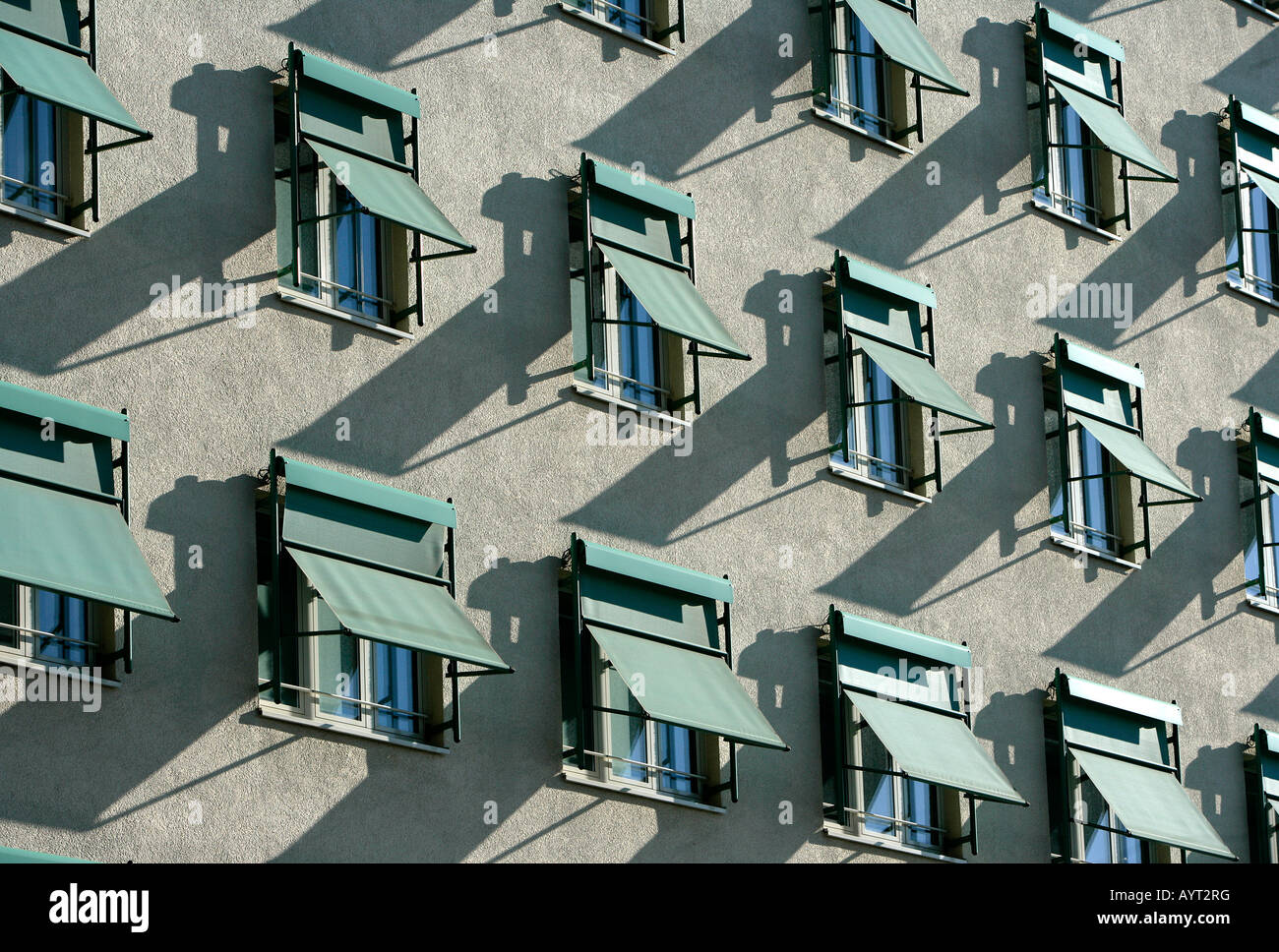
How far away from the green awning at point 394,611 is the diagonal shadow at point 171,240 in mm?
2295

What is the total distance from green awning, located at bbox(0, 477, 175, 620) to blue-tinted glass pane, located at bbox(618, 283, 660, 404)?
5.81 meters

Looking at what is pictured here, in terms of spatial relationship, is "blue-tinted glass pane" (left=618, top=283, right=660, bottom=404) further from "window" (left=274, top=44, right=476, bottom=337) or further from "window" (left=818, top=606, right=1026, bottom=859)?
"window" (left=818, top=606, right=1026, bottom=859)

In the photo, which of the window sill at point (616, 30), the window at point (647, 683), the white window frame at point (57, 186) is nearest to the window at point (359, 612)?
the window at point (647, 683)

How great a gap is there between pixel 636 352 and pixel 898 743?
436 cm

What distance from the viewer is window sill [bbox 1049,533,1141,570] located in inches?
956

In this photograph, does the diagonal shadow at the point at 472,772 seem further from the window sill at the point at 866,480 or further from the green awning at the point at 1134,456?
the green awning at the point at 1134,456

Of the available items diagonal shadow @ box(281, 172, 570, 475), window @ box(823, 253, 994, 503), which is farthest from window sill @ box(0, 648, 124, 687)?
window @ box(823, 253, 994, 503)

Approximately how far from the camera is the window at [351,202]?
62.8ft

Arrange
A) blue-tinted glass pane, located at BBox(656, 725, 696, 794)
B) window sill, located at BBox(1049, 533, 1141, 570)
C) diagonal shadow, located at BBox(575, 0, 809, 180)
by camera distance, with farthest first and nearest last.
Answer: window sill, located at BBox(1049, 533, 1141, 570) → diagonal shadow, located at BBox(575, 0, 809, 180) → blue-tinted glass pane, located at BBox(656, 725, 696, 794)

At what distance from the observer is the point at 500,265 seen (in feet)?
67.5

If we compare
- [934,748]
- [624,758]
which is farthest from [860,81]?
[624,758]
